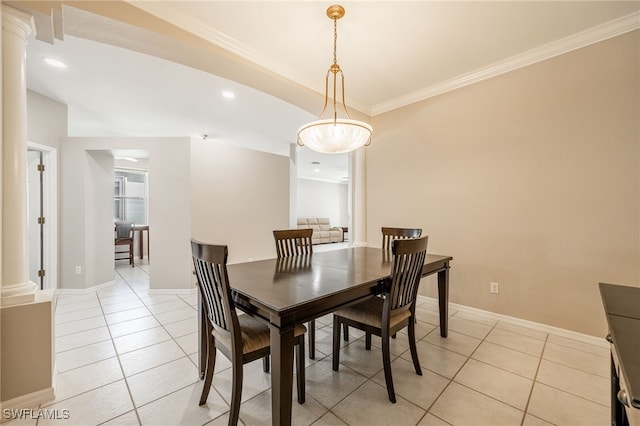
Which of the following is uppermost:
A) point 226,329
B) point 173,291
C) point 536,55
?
point 536,55

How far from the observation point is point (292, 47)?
242 cm

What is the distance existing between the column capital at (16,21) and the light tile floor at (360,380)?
2245 millimetres

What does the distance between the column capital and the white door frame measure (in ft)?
8.32

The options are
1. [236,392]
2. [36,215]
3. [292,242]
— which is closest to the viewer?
[236,392]

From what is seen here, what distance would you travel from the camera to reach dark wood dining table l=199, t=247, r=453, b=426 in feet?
3.88

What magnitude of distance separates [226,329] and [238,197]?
3.20 meters

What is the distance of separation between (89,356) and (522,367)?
3319mm

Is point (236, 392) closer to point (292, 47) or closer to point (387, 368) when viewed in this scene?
point (387, 368)

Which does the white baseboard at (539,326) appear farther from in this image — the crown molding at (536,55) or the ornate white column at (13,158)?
the ornate white column at (13,158)

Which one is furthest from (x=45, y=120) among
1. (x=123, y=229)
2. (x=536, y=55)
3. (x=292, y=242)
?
(x=536, y=55)

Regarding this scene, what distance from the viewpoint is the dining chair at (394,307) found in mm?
1604

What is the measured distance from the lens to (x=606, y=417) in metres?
1.46

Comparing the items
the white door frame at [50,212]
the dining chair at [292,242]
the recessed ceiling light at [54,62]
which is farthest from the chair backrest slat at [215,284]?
the white door frame at [50,212]

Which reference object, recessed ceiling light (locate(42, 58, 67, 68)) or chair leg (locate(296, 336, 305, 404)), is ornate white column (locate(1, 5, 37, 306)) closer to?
recessed ceiling light (locate(42, 58, 67, 68))
